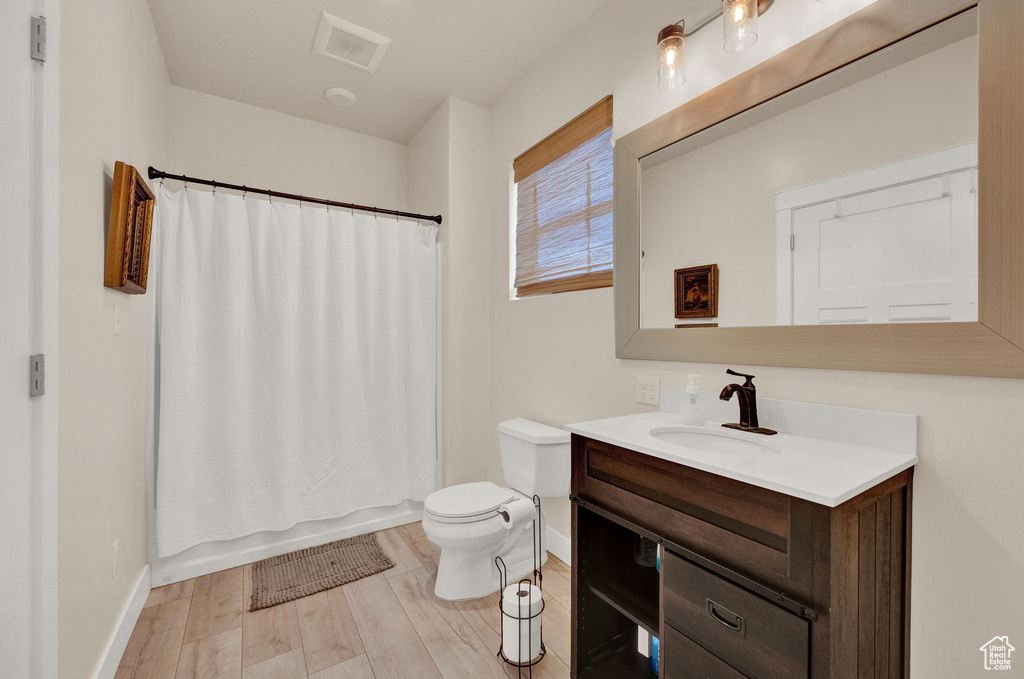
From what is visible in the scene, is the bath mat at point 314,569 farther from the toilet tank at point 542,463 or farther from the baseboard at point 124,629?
the toilet tank at point 542,463

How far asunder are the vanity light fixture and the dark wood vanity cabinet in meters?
1.26

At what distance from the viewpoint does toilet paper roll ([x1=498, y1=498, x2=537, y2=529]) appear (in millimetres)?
1827

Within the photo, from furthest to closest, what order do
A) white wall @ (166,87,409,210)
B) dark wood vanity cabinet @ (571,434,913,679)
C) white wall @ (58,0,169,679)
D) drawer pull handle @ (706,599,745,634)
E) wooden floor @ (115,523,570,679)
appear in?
white wall @ (166,87,409,210), wooden floor @ (115,523,570,679), white wall @ (58,0,169,679), drawer pull handle @ (706,599,745,634), dark wood vanity cabinet @ (571,434,913,679)

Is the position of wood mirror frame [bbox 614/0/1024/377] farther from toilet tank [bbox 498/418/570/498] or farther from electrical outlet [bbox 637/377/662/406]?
toilet tank [bbox 498/418/570/498]

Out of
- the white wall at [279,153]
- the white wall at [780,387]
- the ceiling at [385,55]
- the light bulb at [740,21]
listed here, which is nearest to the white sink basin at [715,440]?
the white wall at [780,387]

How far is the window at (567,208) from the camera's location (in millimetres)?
1932

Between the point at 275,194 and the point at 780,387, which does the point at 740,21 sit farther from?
the point at 275,194

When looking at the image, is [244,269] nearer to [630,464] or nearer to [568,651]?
[630,464]

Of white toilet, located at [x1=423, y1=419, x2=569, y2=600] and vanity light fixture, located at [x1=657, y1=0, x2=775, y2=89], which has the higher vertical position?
vanity light fixture, located at [x1=657, y1=0, x2=775, y2=89]

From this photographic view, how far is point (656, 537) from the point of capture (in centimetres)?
113

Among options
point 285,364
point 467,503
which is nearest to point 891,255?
point 467,503

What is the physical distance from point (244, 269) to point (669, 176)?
2.06 m

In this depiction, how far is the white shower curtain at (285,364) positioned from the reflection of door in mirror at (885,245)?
2.01 m

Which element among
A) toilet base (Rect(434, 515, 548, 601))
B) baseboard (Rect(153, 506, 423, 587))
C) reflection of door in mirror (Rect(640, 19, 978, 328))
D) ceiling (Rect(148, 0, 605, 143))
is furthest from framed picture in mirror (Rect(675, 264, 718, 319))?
baseboard (Rect(153, 506, 423, 587))
